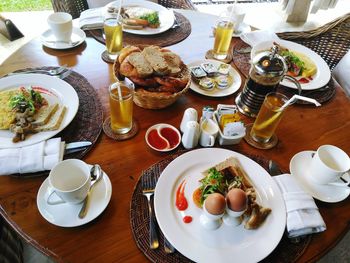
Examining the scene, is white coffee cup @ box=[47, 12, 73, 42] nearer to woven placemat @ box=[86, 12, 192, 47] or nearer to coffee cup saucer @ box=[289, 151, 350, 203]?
woven placemat @ box=[86, 12, 192, 47]

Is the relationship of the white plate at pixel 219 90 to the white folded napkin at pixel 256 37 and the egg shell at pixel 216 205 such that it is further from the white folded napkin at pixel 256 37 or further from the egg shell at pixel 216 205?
the egg shell at pixel 216 205

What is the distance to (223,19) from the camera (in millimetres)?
1388

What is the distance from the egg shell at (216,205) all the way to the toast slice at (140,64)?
1.84ft

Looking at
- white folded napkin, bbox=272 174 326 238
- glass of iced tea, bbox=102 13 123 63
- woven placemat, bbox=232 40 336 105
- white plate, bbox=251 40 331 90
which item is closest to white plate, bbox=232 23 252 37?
woven placemat, bbox=232 40 336 105

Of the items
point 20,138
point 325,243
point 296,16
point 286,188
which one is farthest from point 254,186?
point 296,16

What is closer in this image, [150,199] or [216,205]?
[216,205]

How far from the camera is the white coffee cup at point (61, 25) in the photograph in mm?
1302

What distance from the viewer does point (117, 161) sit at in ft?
3.14

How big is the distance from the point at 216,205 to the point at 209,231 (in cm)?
9

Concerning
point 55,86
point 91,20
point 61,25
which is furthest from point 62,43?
point 55,86

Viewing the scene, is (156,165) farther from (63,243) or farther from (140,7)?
(140,7)

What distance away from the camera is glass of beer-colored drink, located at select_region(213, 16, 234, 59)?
1.36 m

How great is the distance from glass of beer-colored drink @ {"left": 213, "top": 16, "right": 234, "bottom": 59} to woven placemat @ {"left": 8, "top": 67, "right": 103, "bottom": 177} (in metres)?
0.67

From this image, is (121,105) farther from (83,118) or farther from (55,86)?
(55,86)
